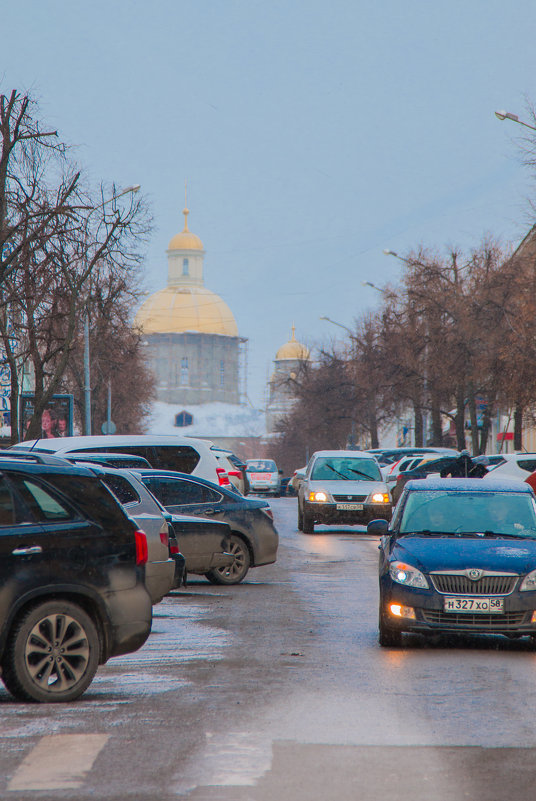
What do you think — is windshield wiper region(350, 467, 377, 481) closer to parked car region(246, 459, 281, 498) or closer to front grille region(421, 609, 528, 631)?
front grille region(421, 609, 528, 631)

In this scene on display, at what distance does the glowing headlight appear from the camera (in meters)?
27.3

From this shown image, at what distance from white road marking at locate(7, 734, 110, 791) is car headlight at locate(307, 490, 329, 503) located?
20.3m

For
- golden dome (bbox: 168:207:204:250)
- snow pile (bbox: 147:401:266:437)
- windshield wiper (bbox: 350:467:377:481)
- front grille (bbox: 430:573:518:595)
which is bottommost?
front grille (bbox: 430:573:518:595)

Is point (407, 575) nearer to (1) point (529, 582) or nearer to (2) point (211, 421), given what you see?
(1) point (529, 582)

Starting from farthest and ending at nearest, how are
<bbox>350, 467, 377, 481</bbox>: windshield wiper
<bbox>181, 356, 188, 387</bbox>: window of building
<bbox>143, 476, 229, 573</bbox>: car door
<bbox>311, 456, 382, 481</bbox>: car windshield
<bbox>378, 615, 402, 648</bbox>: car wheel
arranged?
<bbox>181, 356, 188, 387</bbox>: window of building, <bbox>311, 456, 382, 481</bbox>: car windshield, <bbox>350, 467, 377, 481</bbox>: windshield wiper, <bbox>143, 476, 229, 573</bbox>: car door, <bbox>378, 615, 402, 648</bbox>: car wheel

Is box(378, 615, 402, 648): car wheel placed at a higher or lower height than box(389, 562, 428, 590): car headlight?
lower

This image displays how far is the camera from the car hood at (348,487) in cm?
2730

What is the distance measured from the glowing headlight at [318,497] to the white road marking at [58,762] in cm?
2028

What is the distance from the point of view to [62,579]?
8.30 m

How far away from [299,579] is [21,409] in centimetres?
2287

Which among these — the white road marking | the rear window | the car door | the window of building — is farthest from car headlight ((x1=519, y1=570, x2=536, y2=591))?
the window of building

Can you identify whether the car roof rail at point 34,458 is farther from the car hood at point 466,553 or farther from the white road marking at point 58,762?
the car hood at point 466,553

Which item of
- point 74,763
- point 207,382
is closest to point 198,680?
point 74,763

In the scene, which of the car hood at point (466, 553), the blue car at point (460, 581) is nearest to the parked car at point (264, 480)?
the blue car at point (460, 581)
